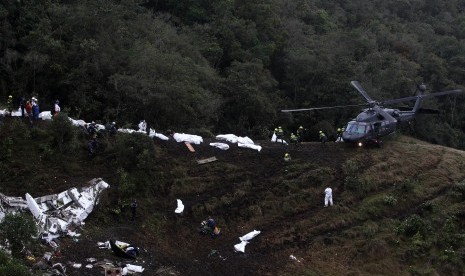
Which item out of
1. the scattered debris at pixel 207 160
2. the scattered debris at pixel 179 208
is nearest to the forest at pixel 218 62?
the scattered debris at pixel 207 160

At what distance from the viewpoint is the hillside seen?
19.8 m

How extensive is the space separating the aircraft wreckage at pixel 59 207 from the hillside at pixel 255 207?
1.52 feet

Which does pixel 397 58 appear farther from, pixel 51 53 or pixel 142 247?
pixel 142 247

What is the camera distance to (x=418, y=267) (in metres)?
21.1

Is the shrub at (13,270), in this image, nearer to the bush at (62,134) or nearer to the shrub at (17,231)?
the shrub at (17,231)

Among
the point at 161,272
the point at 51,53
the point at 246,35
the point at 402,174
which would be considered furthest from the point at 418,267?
the point at 246,35

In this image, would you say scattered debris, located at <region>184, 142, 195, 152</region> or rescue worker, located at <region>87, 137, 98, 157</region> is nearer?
rescue worker, located at <region>87, 137, 98, 157</region>

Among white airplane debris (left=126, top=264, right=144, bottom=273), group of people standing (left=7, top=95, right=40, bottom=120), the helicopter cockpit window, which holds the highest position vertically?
group of people standing (left=7, top=95, right=40, bottom=120)

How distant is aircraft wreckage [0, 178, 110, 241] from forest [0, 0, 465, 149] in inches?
245

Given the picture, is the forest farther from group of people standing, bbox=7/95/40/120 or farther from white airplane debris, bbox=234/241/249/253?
white airplane debris, bbox=234/241/249/253

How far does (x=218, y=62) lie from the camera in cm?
4225

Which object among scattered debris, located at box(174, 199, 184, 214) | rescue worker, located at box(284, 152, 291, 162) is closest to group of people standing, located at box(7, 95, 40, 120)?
scattered debris, located at box(174, 199, 184, 214)

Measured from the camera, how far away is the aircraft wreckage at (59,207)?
18.6 m

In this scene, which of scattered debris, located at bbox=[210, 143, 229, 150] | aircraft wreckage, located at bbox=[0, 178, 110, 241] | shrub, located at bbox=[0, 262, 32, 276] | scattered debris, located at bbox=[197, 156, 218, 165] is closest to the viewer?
shrub, located at bbox=[0, 262, 32, 276]
